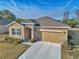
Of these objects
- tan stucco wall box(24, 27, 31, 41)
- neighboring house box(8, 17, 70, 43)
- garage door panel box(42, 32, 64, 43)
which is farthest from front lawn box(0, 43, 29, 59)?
garage door panel box(42, 32, 64, 43)

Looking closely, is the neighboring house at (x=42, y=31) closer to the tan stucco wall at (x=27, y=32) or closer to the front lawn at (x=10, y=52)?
the tan stucco wall at (x=27, y=32)

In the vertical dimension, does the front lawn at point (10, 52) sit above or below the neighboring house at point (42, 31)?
below

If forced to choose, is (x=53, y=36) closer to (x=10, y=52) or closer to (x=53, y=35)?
(x=53, y=35)

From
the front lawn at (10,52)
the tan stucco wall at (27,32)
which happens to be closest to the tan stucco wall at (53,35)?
the tan stucco wall at (27,32)

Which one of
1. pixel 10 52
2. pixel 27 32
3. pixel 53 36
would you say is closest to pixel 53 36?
pixel 53 36

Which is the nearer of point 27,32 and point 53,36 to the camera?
point 53,36

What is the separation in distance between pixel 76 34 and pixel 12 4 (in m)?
5.76

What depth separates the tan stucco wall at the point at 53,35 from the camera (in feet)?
27.0

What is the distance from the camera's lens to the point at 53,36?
8398 millimetres

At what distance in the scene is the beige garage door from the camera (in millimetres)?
8162

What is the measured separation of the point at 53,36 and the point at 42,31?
0.89 metres

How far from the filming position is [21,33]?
31.3ft

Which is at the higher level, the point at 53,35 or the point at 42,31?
the point at 42,31

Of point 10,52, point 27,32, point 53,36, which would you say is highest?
point 27,32
